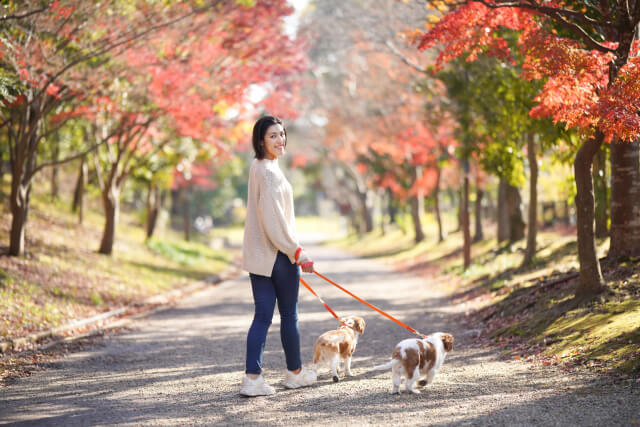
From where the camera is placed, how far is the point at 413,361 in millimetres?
5344

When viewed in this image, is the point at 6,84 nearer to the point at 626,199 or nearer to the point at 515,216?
the point at 626,199

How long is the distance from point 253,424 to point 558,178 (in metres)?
21.0

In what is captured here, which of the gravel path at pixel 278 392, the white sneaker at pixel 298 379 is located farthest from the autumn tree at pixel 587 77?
the white sneaker at pixel 298 379

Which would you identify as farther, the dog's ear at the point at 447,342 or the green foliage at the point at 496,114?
the green foliage at the point at 496,114

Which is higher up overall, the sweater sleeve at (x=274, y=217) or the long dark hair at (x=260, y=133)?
the long dark hair at (x=260, y=133)

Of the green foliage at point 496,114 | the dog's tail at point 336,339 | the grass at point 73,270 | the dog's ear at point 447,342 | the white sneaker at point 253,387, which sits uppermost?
the green foliage at point 496,114

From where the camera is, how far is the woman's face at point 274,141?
5.52m

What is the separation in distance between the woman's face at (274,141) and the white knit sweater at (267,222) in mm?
89

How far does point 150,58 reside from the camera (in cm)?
1240

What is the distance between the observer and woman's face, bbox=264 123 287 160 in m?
5.52

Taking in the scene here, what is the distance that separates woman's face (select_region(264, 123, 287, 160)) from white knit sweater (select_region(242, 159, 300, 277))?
89 mm

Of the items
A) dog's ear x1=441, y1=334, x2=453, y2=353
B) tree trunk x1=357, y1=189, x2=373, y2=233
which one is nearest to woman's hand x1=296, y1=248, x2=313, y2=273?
dog's ear x1=441, y1=334, x2=453, y2=353

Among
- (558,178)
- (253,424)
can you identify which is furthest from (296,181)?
(253,424)

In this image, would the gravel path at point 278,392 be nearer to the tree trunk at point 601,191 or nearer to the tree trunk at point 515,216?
the tree trunk at point 601,191
